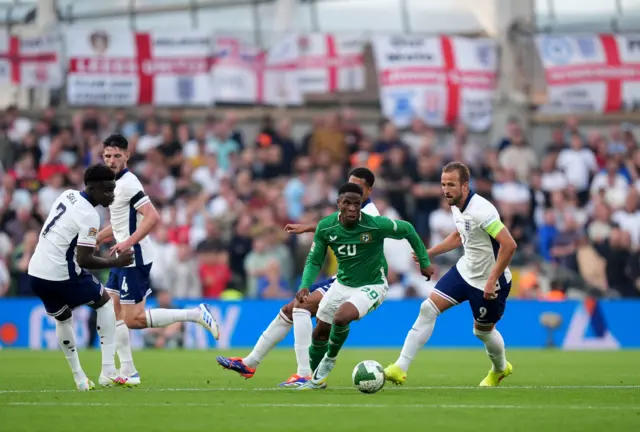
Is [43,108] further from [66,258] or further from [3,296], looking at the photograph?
[66,258]

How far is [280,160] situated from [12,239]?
18.6 ft

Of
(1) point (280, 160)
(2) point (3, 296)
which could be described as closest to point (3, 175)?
(2) point (3, 296)

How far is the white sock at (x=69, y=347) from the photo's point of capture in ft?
39.6

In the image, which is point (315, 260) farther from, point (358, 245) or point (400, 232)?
point (400, 232)

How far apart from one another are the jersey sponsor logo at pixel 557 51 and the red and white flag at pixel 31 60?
35.2ft

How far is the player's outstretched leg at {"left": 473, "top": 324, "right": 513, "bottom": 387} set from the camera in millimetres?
12852

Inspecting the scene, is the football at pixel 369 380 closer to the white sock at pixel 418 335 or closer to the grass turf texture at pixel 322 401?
the grass turf texture at pixel 322 401

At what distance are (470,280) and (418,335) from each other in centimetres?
78

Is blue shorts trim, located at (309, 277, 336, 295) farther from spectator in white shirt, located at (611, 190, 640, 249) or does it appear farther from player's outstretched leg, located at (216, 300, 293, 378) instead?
spectator in white shirt, located at (611, 190, 640, 249)

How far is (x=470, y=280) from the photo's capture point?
12812 millimetres

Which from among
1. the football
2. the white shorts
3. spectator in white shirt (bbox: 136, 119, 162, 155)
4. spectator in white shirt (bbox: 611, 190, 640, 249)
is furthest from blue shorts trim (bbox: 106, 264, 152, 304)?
spectator in white shirt (bbox: 611, 190, 640, 249)

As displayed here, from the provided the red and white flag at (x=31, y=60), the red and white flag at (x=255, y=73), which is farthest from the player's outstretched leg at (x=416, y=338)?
the red and white flag at (x=31, y=60)

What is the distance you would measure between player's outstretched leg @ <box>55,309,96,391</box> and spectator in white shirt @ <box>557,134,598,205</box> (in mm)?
15969

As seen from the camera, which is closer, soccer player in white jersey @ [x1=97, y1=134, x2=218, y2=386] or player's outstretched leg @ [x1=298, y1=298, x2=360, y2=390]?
player's outstretched leg @ [x1=298, y1=298, x2=360, y2=390]
